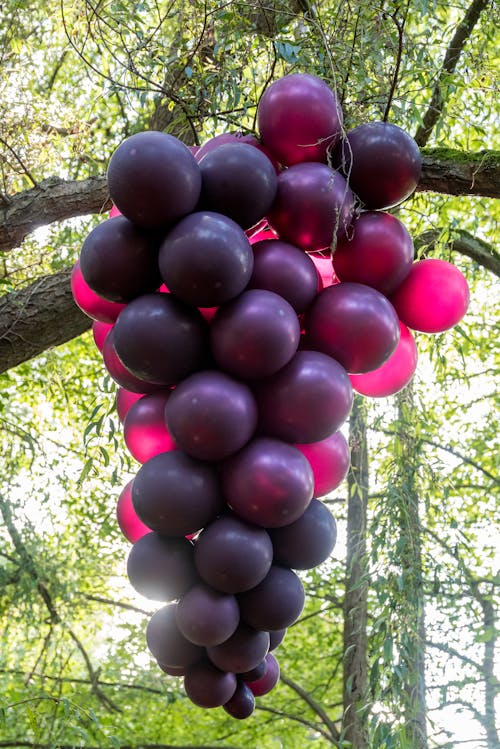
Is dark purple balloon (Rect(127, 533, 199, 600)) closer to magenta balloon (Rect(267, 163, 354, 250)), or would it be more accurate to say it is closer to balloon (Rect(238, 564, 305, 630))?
balloon (Rect(238, 564, 305, 630))

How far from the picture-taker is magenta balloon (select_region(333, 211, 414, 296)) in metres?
0.94

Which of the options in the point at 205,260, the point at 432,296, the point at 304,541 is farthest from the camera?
the point at 432,296

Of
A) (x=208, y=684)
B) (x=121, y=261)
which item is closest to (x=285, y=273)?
(x=121, y=261)

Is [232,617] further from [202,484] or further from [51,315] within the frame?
[51,315]

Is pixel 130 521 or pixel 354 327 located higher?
pixel 354 327

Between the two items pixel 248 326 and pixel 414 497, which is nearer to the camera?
pixel 248 326

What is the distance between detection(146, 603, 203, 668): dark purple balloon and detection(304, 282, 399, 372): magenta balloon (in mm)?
387

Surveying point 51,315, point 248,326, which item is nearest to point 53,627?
point 51,315

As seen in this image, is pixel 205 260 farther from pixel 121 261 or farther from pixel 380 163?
pixel 380 163

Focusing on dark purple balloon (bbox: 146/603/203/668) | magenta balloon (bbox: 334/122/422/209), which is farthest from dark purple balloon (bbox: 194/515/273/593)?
magenta balloon (bbox: 334/122/422/209)

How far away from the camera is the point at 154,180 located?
2.67 feet

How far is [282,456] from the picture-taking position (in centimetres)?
82

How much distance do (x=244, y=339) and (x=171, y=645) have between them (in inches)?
15.8

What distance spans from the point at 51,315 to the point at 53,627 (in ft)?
6.39
